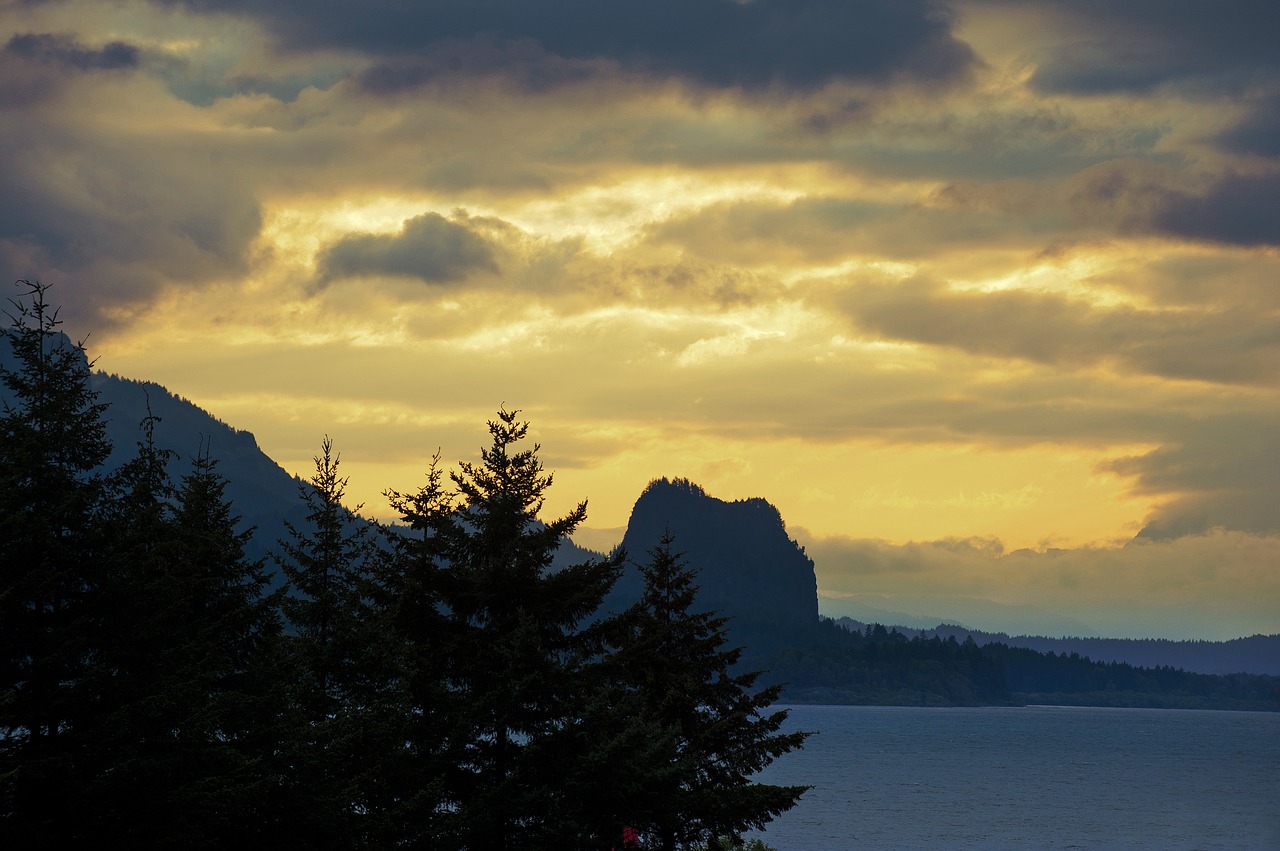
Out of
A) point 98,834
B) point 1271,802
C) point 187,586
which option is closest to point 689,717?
point 187,586

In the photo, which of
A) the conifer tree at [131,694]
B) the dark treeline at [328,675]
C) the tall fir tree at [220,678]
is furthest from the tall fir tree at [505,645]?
the conifer tree at [131,694]

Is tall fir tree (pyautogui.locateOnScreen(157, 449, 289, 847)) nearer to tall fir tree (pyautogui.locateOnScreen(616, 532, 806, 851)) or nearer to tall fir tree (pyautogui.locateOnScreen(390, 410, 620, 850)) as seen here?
tall fir tree (pyautogui.locateOnScreen(390, 410, 620, 850))

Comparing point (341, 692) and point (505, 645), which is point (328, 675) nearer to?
point (341, 692)

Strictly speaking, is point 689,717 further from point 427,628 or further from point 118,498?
point 118,498

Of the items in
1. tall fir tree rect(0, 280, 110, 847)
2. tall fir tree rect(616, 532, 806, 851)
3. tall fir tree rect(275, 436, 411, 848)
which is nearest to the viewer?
tall fir tree rect(0, 280, 110, 847)

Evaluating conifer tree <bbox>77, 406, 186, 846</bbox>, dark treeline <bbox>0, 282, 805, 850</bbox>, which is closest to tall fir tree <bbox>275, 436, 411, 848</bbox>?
dark treeline <bbox>0, 282, 805, 850</bbox>

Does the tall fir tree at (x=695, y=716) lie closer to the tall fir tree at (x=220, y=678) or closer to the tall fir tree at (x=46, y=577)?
the tall fir tree at (x=220, y=678)

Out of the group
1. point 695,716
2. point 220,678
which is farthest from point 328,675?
point 695,716

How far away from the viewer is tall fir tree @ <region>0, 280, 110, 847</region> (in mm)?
23031

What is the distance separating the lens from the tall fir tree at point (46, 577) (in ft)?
75.6

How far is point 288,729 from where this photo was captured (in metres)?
29.0

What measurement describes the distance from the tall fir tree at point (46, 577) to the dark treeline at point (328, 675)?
55 millimetres

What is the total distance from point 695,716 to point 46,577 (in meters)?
22.5

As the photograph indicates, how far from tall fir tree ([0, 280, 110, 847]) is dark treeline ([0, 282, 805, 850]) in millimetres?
55
